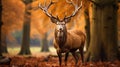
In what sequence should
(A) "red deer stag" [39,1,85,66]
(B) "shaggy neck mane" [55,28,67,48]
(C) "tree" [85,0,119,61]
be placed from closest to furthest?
(A) "red deer stag" [39,1,85,66]
(B) "shaggy neck mane" [55,28,67,48]
(C) "tree" [85,0,119,61]

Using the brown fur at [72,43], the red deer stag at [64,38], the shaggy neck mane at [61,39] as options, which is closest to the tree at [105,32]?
the brown fur at [72,43]

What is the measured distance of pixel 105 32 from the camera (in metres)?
13.4

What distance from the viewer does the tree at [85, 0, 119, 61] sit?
13.4 m

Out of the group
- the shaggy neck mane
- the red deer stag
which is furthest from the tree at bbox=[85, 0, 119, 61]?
the shaggy neck mane

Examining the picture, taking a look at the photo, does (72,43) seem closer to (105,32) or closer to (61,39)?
(61,39)

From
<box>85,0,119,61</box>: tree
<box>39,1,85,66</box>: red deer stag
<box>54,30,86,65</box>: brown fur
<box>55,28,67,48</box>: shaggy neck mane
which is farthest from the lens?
<box>85,0,119,61</box>: tree

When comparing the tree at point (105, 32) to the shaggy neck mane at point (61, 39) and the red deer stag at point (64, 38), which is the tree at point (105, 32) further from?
the shaggy neck mane at point (61, 39)

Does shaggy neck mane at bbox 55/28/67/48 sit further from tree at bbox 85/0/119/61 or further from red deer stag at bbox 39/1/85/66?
tree at bbox 85/0/119/61

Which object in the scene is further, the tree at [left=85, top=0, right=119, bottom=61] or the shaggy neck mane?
the tree at [left=85, top=0, right=119, bottom=61]

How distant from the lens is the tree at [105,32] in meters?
13.4

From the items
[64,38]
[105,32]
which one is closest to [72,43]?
[64,38]

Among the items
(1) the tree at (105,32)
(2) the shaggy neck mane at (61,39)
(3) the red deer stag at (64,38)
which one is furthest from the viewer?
(1) the tree at (105,32)

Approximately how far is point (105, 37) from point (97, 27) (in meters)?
0.58

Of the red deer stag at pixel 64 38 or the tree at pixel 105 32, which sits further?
the tree at pixel 105 32
